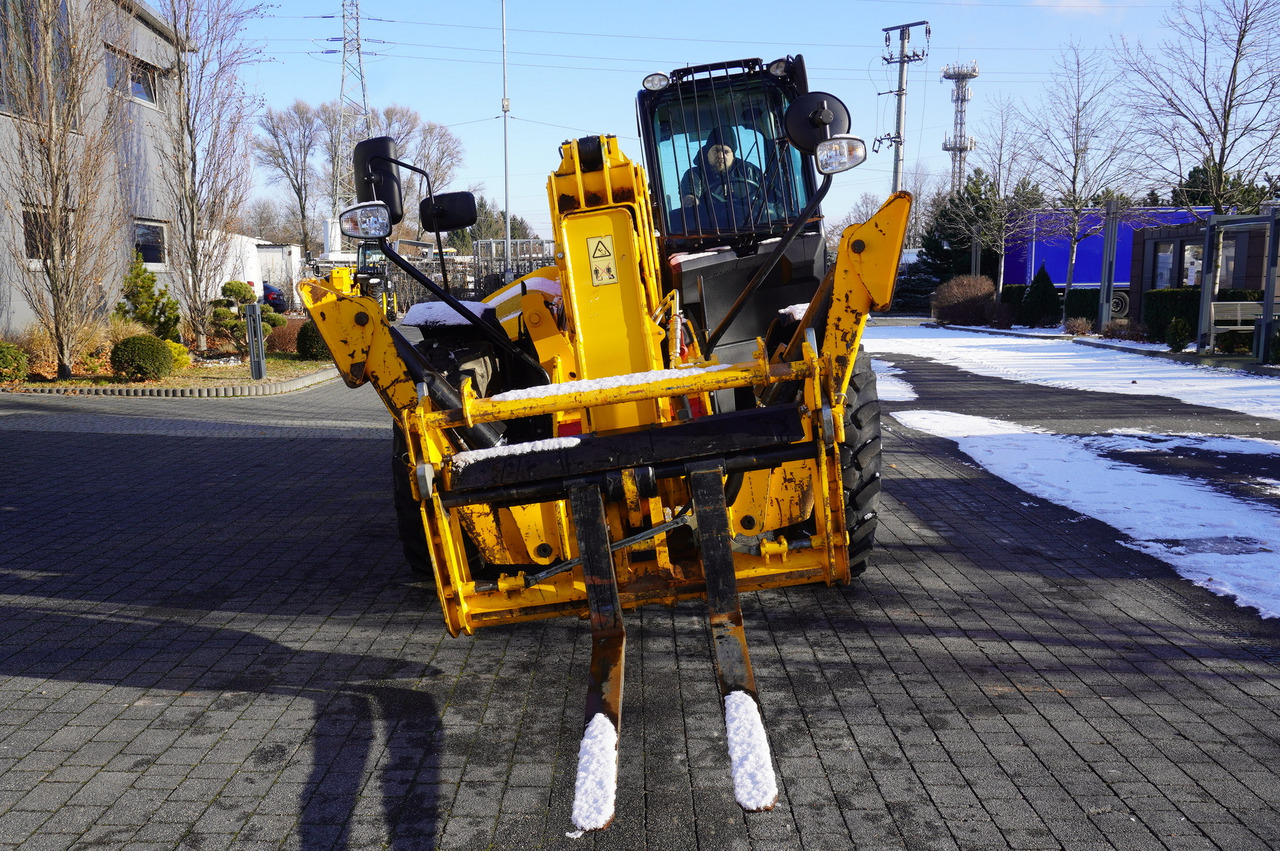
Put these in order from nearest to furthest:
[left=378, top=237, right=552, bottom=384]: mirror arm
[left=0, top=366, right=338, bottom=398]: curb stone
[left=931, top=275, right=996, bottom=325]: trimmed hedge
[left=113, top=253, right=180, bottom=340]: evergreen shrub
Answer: [left=378, top=237, right=552, bottom=384]: mirror arm → [left=0, top=366, right=338, bottom=398]: curb stone → [left=113, top=253, right=180, bottom=340]: evergreen shrub → [left=931, top=275, right=996, bottom=325]: trimmed hedge

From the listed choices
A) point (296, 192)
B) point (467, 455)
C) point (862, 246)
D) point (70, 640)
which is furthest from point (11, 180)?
point (296, 192)

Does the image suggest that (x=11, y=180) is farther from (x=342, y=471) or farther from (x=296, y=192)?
(x=296, y=192)

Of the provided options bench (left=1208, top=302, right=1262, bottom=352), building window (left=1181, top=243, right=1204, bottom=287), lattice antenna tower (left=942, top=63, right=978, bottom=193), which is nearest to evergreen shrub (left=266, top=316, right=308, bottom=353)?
bench (left=1208, top=302, right=1262, bottom=352)

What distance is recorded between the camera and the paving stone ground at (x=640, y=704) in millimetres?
3021

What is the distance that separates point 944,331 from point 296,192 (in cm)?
5424

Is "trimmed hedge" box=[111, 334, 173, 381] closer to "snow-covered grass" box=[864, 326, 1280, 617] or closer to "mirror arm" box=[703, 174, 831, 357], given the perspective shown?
"snow-covered grass" box=[864, 326, 1280, 617]

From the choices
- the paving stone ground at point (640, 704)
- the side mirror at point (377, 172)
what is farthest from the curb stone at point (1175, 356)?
the side mirror at point (377, 172)

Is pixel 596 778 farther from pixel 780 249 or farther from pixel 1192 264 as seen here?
pixel 1192 264

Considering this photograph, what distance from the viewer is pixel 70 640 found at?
A: 4758 millimetres

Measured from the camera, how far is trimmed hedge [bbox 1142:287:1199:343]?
1836cm

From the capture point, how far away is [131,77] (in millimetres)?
18266

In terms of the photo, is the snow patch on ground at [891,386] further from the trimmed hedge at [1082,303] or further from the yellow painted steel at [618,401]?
the trimmed hedge at [1082,303]

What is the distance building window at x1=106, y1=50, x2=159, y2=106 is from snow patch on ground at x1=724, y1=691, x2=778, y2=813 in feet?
59.1

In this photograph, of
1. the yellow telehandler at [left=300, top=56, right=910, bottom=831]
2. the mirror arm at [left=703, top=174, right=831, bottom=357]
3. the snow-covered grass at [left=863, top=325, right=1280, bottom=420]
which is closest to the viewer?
the yellow telehandler at [left=300, top=56, right=910, bottom=831]
